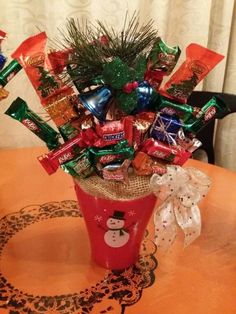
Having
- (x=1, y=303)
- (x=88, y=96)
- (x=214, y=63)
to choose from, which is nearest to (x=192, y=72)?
(x=214, y=63)

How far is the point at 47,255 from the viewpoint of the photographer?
2.73ft

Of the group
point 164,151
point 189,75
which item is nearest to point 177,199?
point 164,151

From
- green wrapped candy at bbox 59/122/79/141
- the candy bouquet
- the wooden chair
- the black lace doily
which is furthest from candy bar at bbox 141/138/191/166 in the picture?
the wooden chair

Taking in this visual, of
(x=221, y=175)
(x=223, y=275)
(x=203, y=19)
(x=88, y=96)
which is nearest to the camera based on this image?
(x=88, y=96)

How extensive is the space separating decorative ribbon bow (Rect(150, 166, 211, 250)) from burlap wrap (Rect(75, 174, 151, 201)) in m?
0.03

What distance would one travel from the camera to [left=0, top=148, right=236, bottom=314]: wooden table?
28.1 inches

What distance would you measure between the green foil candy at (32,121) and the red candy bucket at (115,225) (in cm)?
9

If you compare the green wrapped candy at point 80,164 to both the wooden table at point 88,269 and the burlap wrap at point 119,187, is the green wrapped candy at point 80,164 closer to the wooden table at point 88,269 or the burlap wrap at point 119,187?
the burlap wrap at point 119,187

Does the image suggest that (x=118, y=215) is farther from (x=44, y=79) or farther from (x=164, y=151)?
(x=44, y=79)

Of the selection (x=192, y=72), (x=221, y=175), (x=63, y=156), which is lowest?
→ (x=221, y=175)

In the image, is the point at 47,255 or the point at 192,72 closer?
the point at 192,72

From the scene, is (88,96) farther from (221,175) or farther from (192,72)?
(221,175)

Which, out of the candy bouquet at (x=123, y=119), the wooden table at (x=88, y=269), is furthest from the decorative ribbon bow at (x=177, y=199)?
the wooden table at (x=88, y=269)

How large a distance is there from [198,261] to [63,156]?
360mm
